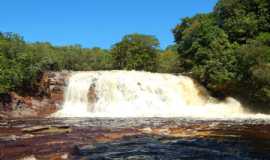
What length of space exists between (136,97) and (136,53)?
27.2 m

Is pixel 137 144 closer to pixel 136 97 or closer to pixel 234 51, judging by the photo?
pixel 136 97

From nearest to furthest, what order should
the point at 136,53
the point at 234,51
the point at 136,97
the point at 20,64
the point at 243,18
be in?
the point at 136,97 < the point at 20,64 < the point at 234,51 < the point at 243,18 < the point at 136,53

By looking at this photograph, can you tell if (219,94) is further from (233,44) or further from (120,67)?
(120,67)

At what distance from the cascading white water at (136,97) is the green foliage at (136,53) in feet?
76.2

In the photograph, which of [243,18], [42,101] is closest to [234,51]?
[243,18]

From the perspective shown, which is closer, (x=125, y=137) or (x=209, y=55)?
(x=125, y=137)

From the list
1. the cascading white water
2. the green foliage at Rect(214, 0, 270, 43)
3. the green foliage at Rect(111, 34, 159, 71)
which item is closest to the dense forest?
the green foliage at Rect(214, 0, 270, 43)

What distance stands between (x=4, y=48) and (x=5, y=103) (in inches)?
196

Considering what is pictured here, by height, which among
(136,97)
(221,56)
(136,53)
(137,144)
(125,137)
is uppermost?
(136,53)

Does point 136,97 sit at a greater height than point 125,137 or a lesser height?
greater

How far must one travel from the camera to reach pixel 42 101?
100ft

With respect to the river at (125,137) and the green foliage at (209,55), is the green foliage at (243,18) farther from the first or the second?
the river at (125,137)

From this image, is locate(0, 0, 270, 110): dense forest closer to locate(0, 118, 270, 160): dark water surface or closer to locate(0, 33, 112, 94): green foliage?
locate(0, 33, 112, 94): green foliage

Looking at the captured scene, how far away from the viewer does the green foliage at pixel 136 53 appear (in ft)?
186
